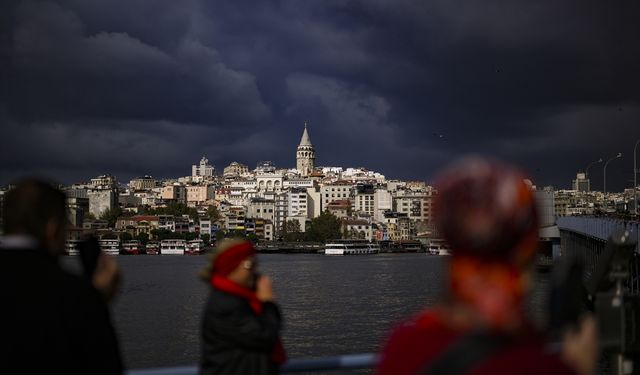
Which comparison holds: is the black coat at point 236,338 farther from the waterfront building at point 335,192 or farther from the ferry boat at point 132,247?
the waterfront building at point 335,192

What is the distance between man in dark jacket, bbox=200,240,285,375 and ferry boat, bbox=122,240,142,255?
97317 millimetres

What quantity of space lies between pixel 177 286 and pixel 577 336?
38.2 metres

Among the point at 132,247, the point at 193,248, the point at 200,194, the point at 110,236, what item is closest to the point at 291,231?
the point at 193,248

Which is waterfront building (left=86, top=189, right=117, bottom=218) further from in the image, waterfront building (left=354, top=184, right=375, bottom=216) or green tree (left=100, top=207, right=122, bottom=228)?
waterfront building (left=354, top=184, right=375, bottom=216)

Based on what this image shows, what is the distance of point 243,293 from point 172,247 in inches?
3813

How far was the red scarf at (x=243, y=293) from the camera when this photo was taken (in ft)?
9.54

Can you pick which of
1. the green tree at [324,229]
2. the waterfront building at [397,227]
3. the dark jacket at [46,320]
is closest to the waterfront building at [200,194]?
the waterfront building at [397,227]

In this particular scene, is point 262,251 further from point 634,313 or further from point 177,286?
point 634,313

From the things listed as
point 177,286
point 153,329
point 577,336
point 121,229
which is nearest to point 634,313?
point 577,336

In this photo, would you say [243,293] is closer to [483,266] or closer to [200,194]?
[483,266]

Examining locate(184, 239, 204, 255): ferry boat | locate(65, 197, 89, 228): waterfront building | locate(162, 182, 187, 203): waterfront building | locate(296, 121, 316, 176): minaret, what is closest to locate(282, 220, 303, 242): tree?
locate(184, 239, 204, 255): ferry boat

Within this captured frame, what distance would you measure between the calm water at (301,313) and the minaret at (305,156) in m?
134

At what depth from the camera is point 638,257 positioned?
2480cm

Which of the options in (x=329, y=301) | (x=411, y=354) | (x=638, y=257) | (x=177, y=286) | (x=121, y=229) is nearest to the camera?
(x=411, y=354)
